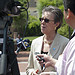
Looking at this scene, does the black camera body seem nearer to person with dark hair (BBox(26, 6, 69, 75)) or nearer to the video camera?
the video camera

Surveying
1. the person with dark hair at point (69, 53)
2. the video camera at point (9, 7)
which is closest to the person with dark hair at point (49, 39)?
the video camera at point (9, 7)

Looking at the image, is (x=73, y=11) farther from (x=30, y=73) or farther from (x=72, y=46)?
(x=30, y=73)

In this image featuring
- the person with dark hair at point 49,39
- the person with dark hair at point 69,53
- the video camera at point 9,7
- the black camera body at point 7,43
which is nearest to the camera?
the person with dark hair at point 69,53

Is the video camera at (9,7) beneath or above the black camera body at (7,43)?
above

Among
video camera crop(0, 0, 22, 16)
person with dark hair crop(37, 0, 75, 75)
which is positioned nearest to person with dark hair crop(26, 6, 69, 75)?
video camera crop(0, 0, 22, 16)

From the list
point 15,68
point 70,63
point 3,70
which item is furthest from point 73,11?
point 15,68

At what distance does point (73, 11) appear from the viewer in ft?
4.51

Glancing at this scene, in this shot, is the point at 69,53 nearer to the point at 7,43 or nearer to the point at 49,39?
the point at 49,39

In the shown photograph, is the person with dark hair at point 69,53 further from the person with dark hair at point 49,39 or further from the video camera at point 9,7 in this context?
the video camera at point 9,7

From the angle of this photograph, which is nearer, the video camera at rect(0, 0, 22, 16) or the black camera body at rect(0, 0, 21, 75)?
the video camera at rect(0, 0, 22, 16)

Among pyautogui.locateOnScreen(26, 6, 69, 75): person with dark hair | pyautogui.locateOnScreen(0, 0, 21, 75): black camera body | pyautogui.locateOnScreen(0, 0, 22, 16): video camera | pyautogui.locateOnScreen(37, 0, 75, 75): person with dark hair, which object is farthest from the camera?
pyautogui.locateOnScreen(0, 0, 21, 75): black camera body

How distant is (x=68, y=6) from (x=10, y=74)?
2456mm

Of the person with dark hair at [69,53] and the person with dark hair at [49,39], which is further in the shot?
the person with dark hair at [49,39]

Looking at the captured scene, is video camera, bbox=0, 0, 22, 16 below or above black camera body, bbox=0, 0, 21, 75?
above
